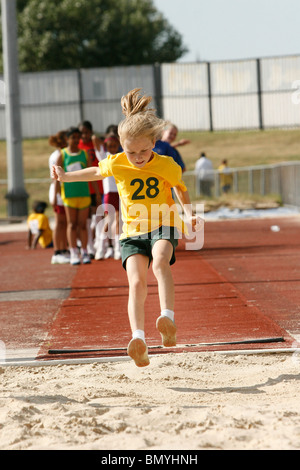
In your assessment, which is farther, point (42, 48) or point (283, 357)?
point (42, 48)

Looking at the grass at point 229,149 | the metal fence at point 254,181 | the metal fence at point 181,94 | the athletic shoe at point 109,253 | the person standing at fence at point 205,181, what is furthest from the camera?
the metal fence at point 181,94

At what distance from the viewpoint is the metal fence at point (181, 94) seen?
140ft

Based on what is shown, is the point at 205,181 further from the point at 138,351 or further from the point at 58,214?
the point at 138,351

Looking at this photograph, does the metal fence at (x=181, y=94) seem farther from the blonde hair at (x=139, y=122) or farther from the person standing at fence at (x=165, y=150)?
the blonde hair at (x=139, y=122)

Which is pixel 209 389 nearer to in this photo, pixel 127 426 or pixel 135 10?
pixel 127 426

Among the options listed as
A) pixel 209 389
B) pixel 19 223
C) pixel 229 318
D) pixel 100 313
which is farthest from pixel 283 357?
pixel 19 223

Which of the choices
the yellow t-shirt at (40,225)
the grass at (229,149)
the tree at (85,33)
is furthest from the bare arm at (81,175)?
the tree at (85,33)

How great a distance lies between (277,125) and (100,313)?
3749 cm

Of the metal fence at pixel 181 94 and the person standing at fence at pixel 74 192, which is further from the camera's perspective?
the metal fence at pixel 181 94

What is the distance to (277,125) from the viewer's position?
4372cm

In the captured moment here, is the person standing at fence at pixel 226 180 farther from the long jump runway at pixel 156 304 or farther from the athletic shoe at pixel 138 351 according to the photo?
the athletic shoe at pixel 138 351
